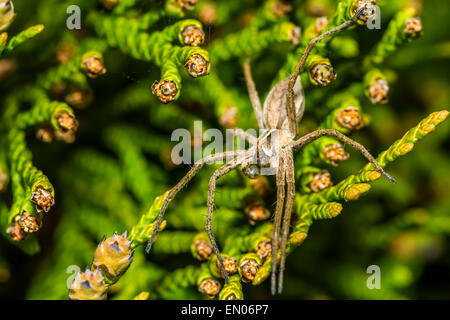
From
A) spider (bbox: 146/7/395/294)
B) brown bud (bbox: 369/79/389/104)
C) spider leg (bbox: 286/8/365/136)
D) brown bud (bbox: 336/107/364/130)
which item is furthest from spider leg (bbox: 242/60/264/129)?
brown bud (bbox: 369/79/389/104)

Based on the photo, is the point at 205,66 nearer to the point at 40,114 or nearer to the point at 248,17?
the point at 40,114

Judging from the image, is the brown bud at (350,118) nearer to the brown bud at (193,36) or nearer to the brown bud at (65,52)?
the brown bud at (193,36)

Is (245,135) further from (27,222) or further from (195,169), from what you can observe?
(27,222)

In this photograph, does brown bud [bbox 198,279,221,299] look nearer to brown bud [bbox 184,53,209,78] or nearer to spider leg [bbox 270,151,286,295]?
spider leg [bbox 270,151,286,295]

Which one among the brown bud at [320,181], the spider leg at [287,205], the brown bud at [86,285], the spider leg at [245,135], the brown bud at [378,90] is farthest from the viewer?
the spider leg at [245,135]

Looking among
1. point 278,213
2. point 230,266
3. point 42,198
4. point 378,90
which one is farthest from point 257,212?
point 42,198

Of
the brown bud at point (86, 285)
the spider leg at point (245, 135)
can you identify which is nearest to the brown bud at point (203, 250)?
the brown bud at point (86, 285)
